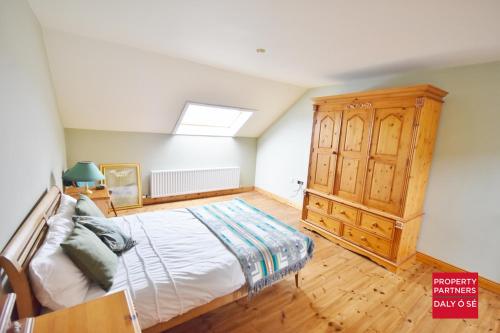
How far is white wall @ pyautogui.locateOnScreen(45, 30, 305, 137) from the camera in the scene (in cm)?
240

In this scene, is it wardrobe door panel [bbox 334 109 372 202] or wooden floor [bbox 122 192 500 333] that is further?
wardrobe door panel [bbox 334 109 372 202]

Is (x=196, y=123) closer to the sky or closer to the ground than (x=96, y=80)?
closer to the ground

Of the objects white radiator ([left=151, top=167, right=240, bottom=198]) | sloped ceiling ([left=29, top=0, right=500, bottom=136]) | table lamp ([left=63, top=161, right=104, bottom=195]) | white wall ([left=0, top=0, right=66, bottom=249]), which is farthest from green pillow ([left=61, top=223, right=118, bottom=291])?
white radiator ([left=151, top=167, right=240, bottom=198])

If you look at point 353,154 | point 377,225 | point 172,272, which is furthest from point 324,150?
point 172,272

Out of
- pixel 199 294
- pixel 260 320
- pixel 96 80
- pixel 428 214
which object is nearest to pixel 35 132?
pixel 96 80

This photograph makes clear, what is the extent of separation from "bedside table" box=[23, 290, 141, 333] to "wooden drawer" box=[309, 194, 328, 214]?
2772 mm

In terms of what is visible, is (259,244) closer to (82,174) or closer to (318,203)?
(318,203)

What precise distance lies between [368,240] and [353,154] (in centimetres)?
110

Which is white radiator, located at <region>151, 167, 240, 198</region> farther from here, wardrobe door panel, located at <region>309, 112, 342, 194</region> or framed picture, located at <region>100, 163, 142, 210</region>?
wardrobe door panel, located at <region>309, 112, 342, 194</region>

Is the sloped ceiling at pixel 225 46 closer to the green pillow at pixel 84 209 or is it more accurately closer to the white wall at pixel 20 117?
the white wall at pixel 20 117

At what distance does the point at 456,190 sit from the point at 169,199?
14.2 feet

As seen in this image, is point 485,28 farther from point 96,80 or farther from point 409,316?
point 96,80

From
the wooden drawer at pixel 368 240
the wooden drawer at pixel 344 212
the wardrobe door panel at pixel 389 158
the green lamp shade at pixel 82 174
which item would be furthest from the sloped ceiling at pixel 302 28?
the wooden drawer at pixel 368 240

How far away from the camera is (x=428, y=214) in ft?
8.89
